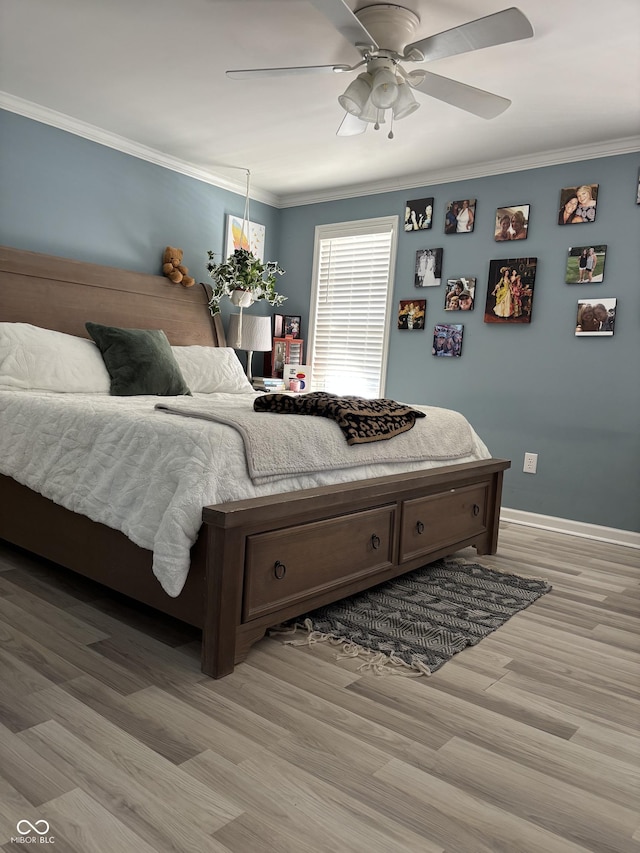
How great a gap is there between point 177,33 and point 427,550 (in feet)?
8.02

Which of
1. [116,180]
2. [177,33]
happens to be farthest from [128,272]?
[177,33]

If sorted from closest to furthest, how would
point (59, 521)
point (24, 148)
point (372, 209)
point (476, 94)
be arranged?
point (59, 521)
point (476, 94)
point (24, 148)
point (372, 209)

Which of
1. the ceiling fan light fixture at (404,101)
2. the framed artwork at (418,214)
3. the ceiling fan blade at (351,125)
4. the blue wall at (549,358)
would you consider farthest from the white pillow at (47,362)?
the framed artwork at (418,214)

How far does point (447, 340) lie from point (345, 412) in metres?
2.25

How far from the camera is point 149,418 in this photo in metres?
2.15

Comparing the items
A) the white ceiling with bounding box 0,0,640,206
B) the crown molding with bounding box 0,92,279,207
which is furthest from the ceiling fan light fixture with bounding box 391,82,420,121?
the crown molding with bounding box 0,92,279,207

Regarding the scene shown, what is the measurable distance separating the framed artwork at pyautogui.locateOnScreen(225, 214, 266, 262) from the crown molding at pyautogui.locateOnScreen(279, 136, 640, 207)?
1.24 feet

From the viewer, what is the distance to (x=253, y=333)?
467 cm

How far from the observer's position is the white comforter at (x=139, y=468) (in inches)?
73.4

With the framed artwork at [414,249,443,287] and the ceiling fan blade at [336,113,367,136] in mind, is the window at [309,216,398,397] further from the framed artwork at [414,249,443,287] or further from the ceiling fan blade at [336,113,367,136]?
the ceiling fan blade at [336,113,367,136]

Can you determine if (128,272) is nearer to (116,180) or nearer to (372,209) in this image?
(116,180)

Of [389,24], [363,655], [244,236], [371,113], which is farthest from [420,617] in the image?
[244,236]

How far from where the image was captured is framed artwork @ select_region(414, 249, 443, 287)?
4461mm

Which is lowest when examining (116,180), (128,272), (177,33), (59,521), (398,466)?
(59,521)
